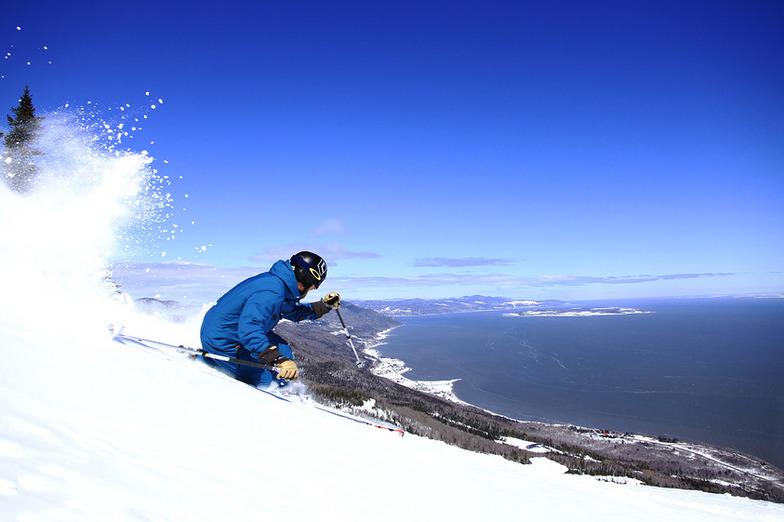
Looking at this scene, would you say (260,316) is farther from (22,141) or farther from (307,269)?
(22,141)

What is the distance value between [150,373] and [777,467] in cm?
7741

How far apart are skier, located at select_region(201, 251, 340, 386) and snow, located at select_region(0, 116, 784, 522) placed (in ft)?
1.97

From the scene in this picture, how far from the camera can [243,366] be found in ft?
24.1

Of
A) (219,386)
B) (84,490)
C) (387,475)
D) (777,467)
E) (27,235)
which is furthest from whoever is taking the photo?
(777,467)

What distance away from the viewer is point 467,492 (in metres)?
4.34

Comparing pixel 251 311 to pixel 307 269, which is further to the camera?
pixel 307 269

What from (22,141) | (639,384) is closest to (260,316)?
(22,141)

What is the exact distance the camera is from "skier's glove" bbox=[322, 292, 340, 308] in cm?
849

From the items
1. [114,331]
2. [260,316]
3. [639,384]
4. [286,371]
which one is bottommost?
[639,384]

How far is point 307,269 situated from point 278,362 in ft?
5.46

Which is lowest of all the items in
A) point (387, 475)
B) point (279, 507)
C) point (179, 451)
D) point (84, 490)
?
point (387, 475)

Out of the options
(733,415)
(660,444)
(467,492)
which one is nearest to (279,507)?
(467,492)

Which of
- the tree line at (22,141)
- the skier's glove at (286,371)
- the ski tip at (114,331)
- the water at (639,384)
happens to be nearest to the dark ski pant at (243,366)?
the skier's glove at (286,371)

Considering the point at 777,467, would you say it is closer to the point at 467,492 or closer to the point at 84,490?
the point at 467,492
